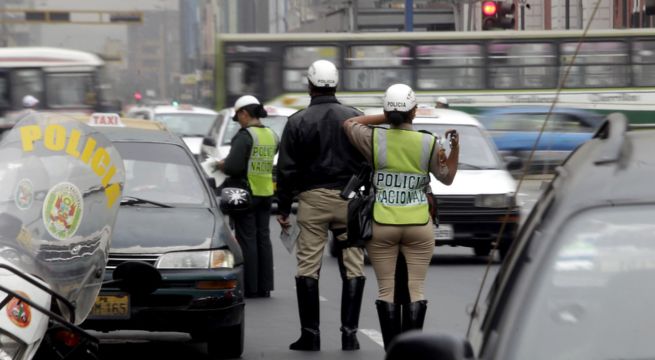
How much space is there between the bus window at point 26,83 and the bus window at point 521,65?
35.5 feet

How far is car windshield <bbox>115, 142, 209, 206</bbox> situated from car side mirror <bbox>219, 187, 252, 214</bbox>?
0.12 m

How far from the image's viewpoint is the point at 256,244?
12430 millimetres

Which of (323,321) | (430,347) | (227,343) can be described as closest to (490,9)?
(323,321)

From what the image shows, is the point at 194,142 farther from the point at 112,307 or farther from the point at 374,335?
the point at 112,307

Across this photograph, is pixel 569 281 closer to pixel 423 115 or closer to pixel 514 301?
pixel 514 301

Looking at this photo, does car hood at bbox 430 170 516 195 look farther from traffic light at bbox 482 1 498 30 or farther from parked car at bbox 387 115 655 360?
parked car at bbox 387 115 655 360

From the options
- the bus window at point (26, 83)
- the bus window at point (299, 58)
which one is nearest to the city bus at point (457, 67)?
the bus window at point (299, 58)

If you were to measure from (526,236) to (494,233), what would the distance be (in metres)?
12.1

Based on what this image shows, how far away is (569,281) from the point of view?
3.51m

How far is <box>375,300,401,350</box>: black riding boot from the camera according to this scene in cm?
834

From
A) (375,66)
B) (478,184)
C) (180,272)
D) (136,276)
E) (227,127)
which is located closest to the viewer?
(136,276)

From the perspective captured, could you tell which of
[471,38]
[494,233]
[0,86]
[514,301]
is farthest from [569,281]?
[0,86]

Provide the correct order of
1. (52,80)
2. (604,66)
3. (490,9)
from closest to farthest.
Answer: (490,9), (604,66), (52,80)

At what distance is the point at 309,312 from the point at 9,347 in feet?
14.4
